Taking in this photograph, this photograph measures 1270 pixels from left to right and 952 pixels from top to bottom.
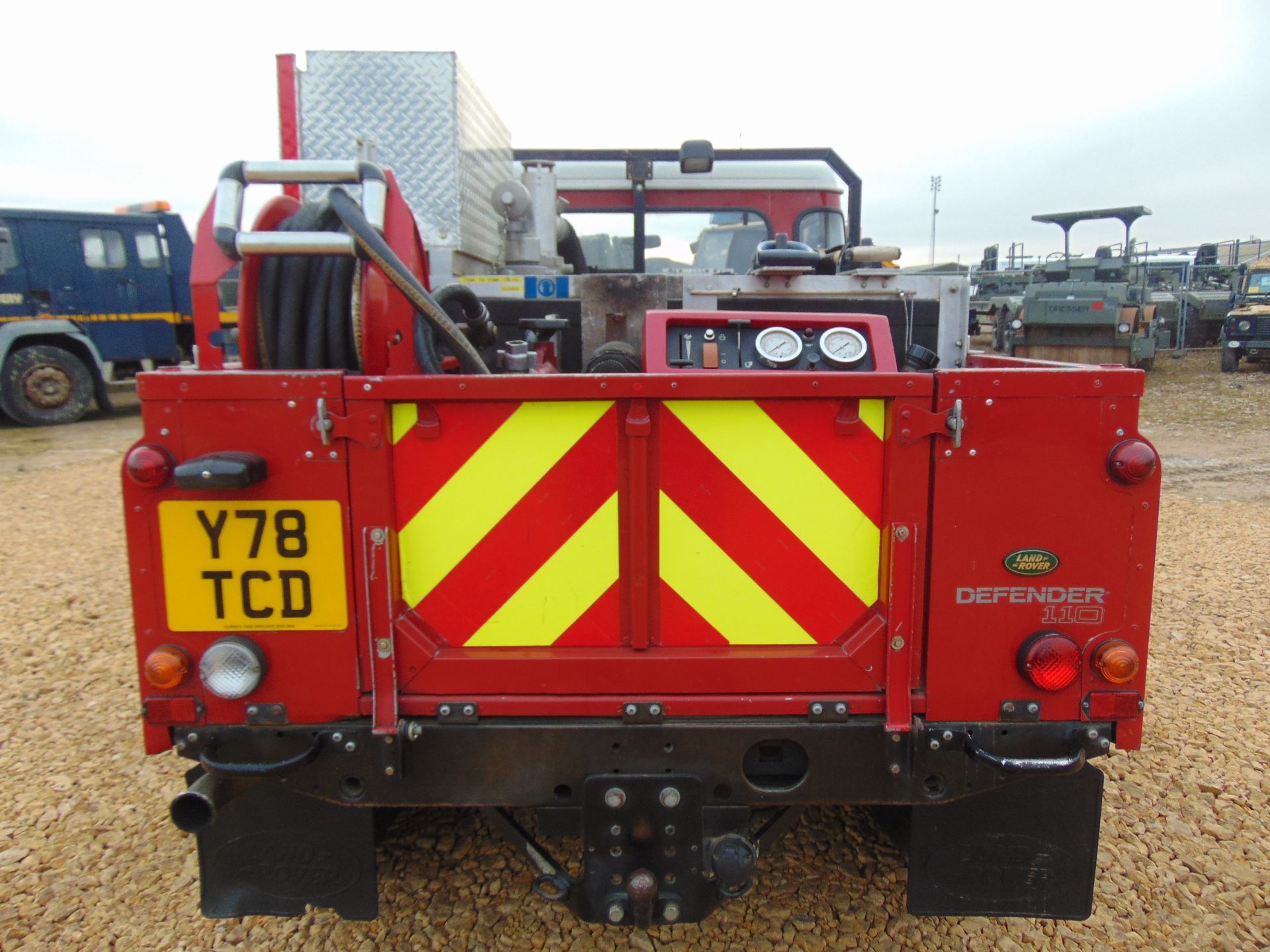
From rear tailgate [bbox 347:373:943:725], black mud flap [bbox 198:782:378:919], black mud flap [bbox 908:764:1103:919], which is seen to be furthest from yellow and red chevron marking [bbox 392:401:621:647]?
black mud flap [bbox 908:764:1103:919]

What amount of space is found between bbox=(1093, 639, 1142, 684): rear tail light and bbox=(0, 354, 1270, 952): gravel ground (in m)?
0.96

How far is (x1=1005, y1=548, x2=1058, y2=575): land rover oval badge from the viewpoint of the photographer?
6.71 feet

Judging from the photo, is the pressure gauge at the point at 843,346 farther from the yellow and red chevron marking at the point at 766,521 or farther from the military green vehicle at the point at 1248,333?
the military green vehicle at the point at 1248,333

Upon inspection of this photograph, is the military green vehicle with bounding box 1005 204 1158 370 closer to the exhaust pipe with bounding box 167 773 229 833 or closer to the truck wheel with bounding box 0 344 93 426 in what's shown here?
the truck wheel with bounding box 0 344 93 426

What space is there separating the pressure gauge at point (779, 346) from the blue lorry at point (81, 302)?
13.1 metres

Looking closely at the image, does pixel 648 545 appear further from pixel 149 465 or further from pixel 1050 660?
pixel 149 465

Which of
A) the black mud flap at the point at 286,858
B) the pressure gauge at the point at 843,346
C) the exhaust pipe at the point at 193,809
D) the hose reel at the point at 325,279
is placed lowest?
the black mud flap at the point at 286,858

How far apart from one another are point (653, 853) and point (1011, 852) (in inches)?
36.6

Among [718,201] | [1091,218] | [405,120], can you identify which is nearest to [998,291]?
[1091,218]

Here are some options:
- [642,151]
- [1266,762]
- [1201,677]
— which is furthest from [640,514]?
[642,151]

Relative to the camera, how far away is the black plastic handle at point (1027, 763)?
2055 mm

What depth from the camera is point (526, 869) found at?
2775 millimetres

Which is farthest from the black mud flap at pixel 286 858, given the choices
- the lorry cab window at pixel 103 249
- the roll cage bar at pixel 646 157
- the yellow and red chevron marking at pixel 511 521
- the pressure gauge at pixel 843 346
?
the lorry cab window at pixel 103 249

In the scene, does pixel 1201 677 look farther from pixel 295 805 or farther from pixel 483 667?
pixel 295 805
